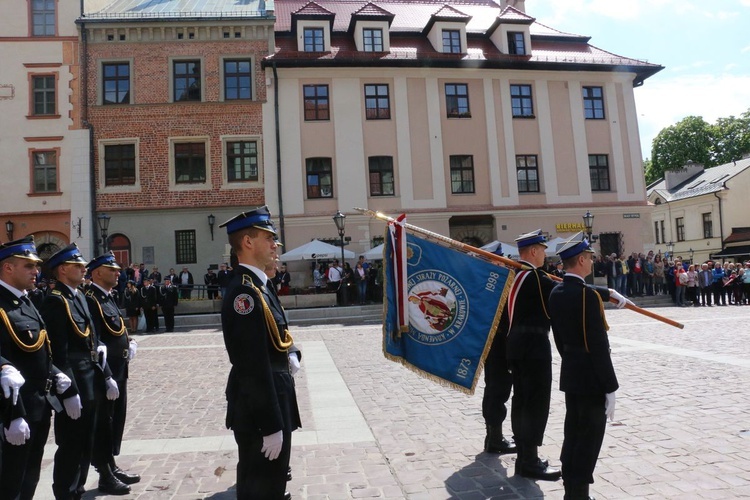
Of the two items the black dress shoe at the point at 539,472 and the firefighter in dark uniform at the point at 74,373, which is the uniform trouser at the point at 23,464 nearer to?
the firefighter in dark uniform at the point at 74,373

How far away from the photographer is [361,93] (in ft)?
87.9

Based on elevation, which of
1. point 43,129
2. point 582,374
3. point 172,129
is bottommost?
point 582,374

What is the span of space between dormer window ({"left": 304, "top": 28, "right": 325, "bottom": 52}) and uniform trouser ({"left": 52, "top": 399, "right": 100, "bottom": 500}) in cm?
2523

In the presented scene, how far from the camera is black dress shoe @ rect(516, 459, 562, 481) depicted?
4590 mm

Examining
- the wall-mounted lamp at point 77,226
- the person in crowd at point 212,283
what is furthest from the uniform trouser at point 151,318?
the wall-mounted lamp at point 77,226

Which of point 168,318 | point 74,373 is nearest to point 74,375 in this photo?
point 74,373

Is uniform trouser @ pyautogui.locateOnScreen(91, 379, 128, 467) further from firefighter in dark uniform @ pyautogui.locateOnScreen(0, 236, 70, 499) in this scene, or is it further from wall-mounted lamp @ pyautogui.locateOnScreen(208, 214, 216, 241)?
wall-mounted lamp @ pyautogui.locateOnScreen(208, 214, 216, 241)

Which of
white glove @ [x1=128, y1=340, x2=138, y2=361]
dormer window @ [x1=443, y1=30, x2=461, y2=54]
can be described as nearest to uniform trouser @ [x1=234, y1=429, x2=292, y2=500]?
white glove @ [x1=128, y1=340, x2=138, y2=361]

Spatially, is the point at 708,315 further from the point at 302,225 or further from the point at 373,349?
the point at 302,225

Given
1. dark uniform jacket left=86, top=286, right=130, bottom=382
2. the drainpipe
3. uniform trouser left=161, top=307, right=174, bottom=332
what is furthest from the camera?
the drainpipe

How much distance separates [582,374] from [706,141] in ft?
204

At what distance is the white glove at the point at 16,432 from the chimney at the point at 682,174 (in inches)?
2289

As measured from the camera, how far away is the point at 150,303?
60.2 ft

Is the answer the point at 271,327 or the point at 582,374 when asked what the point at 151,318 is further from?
the point at 582,374
